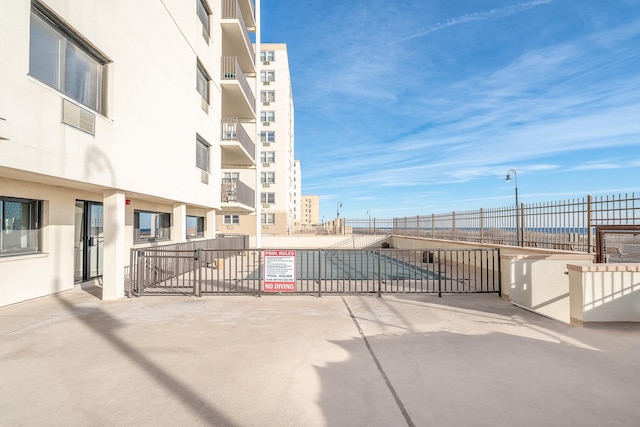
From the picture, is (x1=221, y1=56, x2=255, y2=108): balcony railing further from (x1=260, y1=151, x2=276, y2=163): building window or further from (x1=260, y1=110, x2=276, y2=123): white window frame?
(x1=260, y1=110, x2=276, y2=123): white window frame

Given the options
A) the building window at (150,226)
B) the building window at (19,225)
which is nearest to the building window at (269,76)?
the building window at (150,226)

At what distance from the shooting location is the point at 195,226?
17.9m

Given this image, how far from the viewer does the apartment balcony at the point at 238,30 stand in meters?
16.9

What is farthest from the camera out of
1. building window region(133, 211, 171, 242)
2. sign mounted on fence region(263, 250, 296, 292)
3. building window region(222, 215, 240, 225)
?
building window region(222, 215, 240, 225)

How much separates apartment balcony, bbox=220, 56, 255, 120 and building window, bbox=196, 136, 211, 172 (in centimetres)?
394

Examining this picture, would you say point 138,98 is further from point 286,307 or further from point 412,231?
point 412,231

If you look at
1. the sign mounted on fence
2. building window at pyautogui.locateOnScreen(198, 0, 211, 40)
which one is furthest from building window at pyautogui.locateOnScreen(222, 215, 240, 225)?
the sign mounted on fence

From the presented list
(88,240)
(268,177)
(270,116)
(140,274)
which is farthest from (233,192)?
(270,116)

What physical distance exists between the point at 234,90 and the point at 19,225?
41.0ft

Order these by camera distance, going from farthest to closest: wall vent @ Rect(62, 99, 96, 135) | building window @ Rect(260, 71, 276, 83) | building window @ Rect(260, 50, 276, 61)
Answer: building window @ Rect(260, 50, 276, 61) < building window @ Rect(260, 71, 276, 83) < wall vent @ Rect(62, 99, 96, 135)

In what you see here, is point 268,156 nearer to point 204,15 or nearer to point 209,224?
point 209,224

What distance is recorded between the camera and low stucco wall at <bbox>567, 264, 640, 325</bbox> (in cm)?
585

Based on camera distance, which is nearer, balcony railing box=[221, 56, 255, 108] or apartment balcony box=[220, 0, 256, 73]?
balcony railing box=[221, 56, 255, 108]

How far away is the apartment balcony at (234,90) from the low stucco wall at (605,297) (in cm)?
1673
